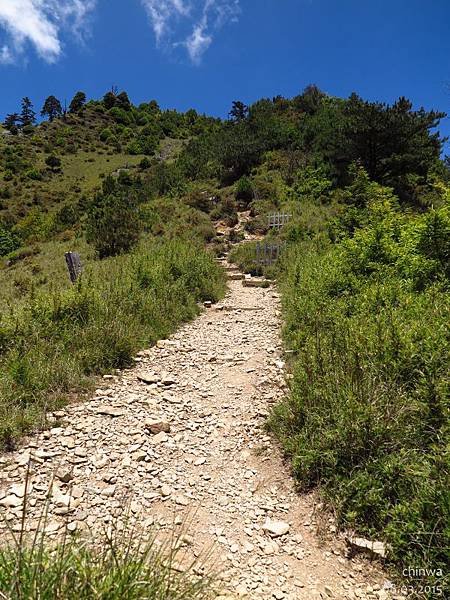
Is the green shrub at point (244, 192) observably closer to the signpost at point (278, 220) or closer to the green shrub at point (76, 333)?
the signpost at point (278, 220)

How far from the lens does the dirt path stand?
2.22m

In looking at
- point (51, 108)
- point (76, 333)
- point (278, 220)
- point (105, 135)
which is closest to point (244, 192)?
point (278, 220)

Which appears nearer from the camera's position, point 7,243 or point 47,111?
point 7,243

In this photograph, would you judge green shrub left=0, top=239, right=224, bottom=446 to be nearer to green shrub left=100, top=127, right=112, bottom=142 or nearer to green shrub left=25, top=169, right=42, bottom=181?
green shrub left=25, top=169, right=42, bottom=181

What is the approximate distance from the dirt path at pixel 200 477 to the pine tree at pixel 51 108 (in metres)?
75.1

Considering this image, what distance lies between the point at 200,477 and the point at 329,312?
313 cm

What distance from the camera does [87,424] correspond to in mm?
3654

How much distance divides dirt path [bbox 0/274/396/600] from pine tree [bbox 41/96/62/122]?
246ft

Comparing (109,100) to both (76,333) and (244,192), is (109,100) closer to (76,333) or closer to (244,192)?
(244,192)

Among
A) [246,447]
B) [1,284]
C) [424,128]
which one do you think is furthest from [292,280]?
[424,128]

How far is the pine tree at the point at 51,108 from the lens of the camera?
6405 centimetres

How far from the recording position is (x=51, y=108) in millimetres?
64438

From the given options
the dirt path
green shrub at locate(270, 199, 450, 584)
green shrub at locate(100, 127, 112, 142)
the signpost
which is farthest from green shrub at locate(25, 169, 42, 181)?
green shrub at locate(270, 199, 450, 584)

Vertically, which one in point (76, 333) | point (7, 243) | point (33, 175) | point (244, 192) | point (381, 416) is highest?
point (33, 175)
